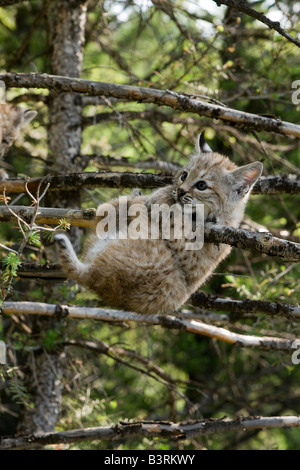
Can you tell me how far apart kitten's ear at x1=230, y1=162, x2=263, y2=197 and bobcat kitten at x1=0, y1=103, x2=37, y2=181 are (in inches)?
131

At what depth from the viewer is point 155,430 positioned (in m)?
5.52

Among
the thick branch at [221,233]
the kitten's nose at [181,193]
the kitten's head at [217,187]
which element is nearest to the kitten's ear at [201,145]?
the kitten's head at [217,187]

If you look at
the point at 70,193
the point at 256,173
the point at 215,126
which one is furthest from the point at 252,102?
the point at 256,173

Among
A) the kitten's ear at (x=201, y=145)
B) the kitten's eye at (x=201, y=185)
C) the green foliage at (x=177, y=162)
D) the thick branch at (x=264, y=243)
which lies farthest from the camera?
the green foliage at (x=177, y=162)

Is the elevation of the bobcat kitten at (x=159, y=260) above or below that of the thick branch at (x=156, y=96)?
below

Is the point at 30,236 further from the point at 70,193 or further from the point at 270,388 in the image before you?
the point at 270,388

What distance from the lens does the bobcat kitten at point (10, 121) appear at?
7.47 m

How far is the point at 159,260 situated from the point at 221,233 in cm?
68

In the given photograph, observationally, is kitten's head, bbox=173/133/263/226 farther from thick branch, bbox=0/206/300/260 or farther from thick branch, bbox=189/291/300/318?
thick branch, bbox=189/291/300/318

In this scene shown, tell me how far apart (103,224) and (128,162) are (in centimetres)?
220

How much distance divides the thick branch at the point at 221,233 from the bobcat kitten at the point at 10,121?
2.99 meters

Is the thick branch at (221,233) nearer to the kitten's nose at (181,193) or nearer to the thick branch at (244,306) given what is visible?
the kitten's nose at (181,193)

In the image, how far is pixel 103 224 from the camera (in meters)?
5.23

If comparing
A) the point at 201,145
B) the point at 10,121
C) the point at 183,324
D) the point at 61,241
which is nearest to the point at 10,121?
the point at 10,121
